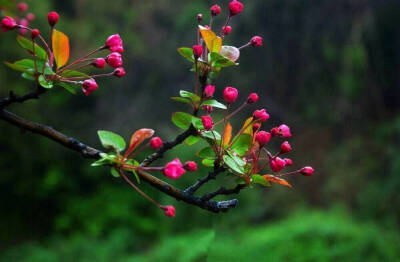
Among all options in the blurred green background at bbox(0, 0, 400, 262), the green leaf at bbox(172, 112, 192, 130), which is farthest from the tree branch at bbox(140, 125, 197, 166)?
the blurred green background at bbox(0, 0, 400, 262)

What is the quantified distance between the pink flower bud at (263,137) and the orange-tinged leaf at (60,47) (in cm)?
24

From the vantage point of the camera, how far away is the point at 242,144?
1.64ft

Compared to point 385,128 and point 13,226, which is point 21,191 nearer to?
point 13,226

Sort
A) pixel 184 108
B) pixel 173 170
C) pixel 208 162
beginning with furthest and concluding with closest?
pixel 184 108, pixel 208 162, pixel 173 170

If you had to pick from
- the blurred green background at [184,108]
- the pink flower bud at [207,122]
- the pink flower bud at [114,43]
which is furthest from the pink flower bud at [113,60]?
the blurred green background at [184,108]

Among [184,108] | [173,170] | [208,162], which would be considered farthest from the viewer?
[184,108]

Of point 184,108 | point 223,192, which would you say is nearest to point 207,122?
point 223,192

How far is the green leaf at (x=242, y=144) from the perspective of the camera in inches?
19.5

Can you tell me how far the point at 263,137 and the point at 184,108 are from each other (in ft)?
12.2

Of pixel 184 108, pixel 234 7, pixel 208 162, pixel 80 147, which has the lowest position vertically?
pixel 80 147

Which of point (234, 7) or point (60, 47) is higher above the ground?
point (234, 7)

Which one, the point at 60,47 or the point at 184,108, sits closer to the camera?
the point at 60,47

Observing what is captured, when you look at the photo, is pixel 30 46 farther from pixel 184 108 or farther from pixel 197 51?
pixel 184 108

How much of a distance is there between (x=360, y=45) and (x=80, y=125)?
2.93 m
